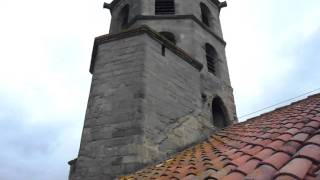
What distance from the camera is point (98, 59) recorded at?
786 cm

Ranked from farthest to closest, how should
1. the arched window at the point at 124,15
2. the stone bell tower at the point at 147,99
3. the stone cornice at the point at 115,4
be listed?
the stone cornice at the point at 115,4
the arched window at the point at 124,15
the stone bell tower at the point at 147,99

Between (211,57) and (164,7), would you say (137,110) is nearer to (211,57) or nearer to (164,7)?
(211,57)

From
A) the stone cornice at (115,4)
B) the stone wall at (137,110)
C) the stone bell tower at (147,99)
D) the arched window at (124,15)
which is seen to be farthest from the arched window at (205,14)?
the stone wall at (137,110)

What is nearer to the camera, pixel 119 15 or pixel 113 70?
pixel 113 70

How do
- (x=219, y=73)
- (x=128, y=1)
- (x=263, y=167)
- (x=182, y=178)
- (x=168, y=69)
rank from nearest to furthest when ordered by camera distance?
(x=263, y=167) → (x=182, y=178) → (x=168, y=69) → (x=219, y=73) → (x=128, y=1)

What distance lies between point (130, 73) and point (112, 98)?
693mm

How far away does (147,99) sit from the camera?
665 centimetres

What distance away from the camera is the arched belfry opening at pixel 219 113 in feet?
31.7

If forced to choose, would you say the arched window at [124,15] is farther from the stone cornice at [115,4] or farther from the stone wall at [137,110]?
the stone wall at [137,110]

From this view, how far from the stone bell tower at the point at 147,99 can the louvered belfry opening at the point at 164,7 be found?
2.59ft

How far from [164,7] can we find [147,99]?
5.79 metres

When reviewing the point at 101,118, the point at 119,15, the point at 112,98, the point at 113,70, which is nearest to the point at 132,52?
the point at 113,70

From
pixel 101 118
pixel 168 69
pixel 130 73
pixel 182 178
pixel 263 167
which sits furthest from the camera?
pixel 168 69

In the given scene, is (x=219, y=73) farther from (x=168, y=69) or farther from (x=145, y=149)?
(x=145, y=149)
